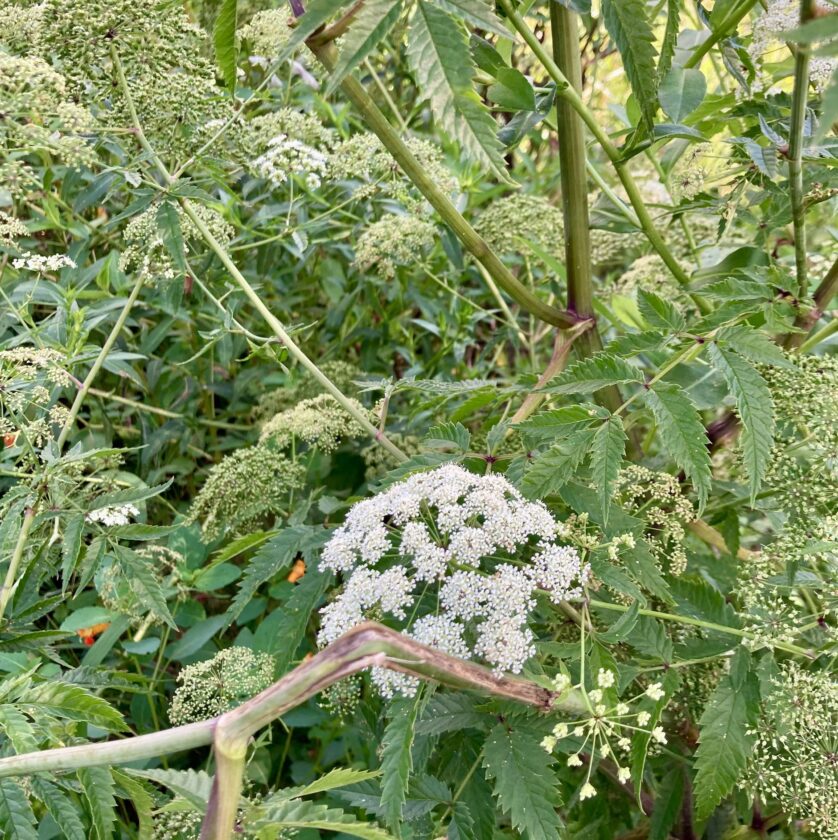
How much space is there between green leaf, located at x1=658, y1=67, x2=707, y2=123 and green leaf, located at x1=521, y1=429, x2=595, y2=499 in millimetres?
679

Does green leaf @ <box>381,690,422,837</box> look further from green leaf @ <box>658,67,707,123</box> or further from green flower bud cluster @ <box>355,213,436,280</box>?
green flower bud cluster @ <box>355,213,436,280</box>

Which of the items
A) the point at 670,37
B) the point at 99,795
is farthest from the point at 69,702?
the point at 670,37

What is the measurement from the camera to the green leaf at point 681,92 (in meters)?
1.55

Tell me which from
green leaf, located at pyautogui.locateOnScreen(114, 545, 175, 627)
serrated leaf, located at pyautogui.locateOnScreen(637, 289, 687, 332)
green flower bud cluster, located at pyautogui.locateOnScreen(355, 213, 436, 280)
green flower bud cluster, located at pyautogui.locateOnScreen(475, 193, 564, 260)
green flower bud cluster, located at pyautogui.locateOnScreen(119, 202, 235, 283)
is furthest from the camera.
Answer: green flower bud cluster, located at pyautogui.locateOnScreen(475, 193, 564, 260)

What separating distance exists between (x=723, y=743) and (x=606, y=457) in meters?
0.46

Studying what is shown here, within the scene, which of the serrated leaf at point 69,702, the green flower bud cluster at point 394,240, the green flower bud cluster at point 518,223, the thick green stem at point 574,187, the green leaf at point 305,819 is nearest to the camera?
the green leaf at point 305,819

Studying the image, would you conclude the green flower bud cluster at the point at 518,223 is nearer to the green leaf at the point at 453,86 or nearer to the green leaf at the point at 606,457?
the green leaf at the point at 606,457

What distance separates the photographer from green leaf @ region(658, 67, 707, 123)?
5.10 ft

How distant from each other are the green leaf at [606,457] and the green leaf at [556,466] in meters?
0.02

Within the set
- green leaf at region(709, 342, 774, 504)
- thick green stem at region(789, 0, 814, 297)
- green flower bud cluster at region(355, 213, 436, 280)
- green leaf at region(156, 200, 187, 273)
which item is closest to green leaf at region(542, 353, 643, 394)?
green leaf at region(709, 342, 774, 504)

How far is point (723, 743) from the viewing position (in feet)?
4.10

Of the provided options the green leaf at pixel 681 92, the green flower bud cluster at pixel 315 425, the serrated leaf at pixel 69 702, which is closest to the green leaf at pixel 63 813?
the serrated leaf at pixel 69 702

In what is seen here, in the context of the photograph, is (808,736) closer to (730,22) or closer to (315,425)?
(315,425)

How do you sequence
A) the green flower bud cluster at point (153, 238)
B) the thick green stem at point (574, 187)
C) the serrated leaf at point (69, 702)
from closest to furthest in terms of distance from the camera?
1. the serrated leaf at point (69, 702)
2. the thick green stem at point (574, 187)
3. the green flower bud cluster at point (153, 238)
